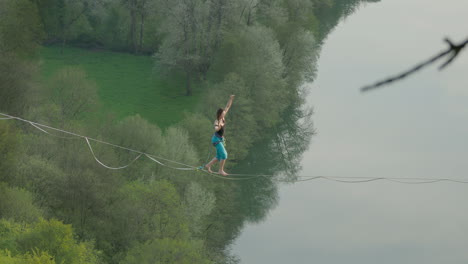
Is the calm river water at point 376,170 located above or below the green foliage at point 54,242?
above

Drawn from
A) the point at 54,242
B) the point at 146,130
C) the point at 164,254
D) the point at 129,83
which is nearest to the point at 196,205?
the point at 146,130

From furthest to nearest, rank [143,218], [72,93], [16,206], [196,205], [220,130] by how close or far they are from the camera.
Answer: [72,93] < [196,205] < [143,218] < [16,206] < [220,130]

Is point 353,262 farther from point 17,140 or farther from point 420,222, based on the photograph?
point 17,140

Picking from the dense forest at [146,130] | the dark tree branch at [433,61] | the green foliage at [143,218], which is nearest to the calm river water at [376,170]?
the dense forest at [146,130]

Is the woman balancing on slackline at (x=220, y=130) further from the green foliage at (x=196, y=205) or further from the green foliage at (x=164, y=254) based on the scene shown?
the green foliage at (x=196, y=205)

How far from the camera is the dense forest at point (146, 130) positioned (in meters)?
26.8

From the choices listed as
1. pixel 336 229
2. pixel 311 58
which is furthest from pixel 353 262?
pixel 311 58

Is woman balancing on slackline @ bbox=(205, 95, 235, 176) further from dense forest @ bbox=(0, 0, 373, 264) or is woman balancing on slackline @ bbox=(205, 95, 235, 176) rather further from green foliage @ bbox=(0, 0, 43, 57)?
green foliage @ bbox=(0, 0, 43, 57)

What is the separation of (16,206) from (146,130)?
1004 cm

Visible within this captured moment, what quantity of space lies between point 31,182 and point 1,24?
14.8 metres

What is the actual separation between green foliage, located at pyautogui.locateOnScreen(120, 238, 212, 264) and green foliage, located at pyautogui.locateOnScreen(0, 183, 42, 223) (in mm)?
3897

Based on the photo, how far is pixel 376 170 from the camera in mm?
41656

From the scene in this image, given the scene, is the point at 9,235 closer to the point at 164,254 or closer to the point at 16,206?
the point at 16,206

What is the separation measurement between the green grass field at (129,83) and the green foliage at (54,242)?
22658 millimetres
